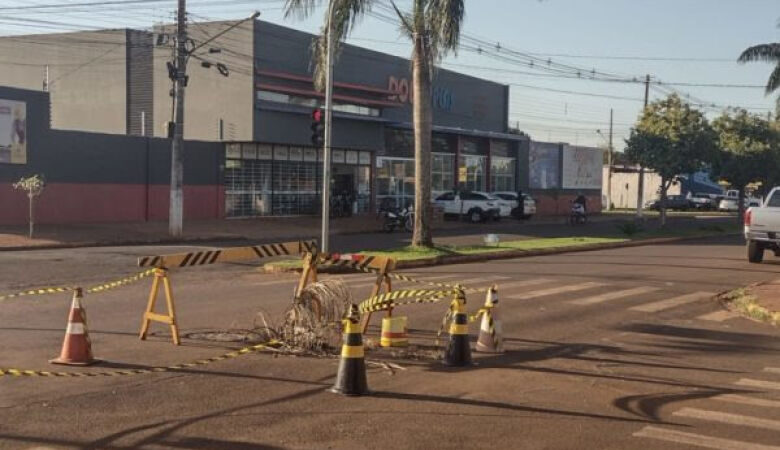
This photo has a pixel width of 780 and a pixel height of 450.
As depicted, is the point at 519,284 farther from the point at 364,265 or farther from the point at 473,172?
the point at 473,172

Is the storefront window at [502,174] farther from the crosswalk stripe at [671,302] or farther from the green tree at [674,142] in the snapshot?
the crosswalk stripe at [671,302]

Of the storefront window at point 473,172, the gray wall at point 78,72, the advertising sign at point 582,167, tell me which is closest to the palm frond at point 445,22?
the gray wall at point 78,72

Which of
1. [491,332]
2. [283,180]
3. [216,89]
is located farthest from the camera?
[283,180]

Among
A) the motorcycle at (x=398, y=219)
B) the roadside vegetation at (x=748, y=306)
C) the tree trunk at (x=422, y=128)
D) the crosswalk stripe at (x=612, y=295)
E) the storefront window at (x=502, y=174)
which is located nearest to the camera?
the roadside vegetation at (x=748, y=306)

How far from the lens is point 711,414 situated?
703 cm

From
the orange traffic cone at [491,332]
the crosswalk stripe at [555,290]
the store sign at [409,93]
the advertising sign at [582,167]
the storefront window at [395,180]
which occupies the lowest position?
the crosswalk stripe at [555,290]

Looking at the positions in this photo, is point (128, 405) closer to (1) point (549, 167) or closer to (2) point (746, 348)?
(2) point (746, 348)

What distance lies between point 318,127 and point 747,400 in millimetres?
14974

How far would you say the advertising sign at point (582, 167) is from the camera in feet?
212

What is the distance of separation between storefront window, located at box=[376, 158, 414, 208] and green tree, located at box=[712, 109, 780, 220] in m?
16.9

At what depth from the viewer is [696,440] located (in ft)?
20.5

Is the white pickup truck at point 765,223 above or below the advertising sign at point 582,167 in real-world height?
below

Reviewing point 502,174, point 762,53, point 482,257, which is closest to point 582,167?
point 502,174

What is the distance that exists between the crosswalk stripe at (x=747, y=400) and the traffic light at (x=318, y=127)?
48.2 feet
